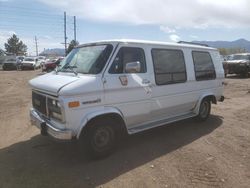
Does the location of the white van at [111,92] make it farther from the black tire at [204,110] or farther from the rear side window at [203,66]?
the black tire at [204,110]

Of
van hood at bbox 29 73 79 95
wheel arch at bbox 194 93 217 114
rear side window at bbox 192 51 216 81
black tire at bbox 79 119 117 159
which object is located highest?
rear side window at bbox 192 51 216 81

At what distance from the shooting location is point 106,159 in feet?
18.5

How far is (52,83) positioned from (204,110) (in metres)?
4.67

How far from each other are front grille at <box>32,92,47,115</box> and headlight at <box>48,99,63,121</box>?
0.28 m

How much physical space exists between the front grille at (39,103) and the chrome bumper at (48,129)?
0.42 feet

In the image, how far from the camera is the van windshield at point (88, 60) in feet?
18.2

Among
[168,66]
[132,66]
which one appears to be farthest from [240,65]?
[132,66]

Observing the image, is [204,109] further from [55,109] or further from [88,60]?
[55,109]

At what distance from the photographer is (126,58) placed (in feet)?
19.2

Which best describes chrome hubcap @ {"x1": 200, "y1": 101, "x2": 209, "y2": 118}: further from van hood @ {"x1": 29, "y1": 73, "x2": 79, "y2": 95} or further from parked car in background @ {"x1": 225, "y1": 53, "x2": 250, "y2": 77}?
parked car in background @ {"x1": 225, "y1": 53, "x2": 250, "y2": 77}

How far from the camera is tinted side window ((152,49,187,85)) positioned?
6.47 meters

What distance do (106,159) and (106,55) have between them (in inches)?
78.0

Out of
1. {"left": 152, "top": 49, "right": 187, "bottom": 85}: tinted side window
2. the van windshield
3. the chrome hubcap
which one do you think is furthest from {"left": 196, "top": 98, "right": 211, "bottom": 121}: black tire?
the van windshield

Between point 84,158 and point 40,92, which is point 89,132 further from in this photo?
point 40,92
